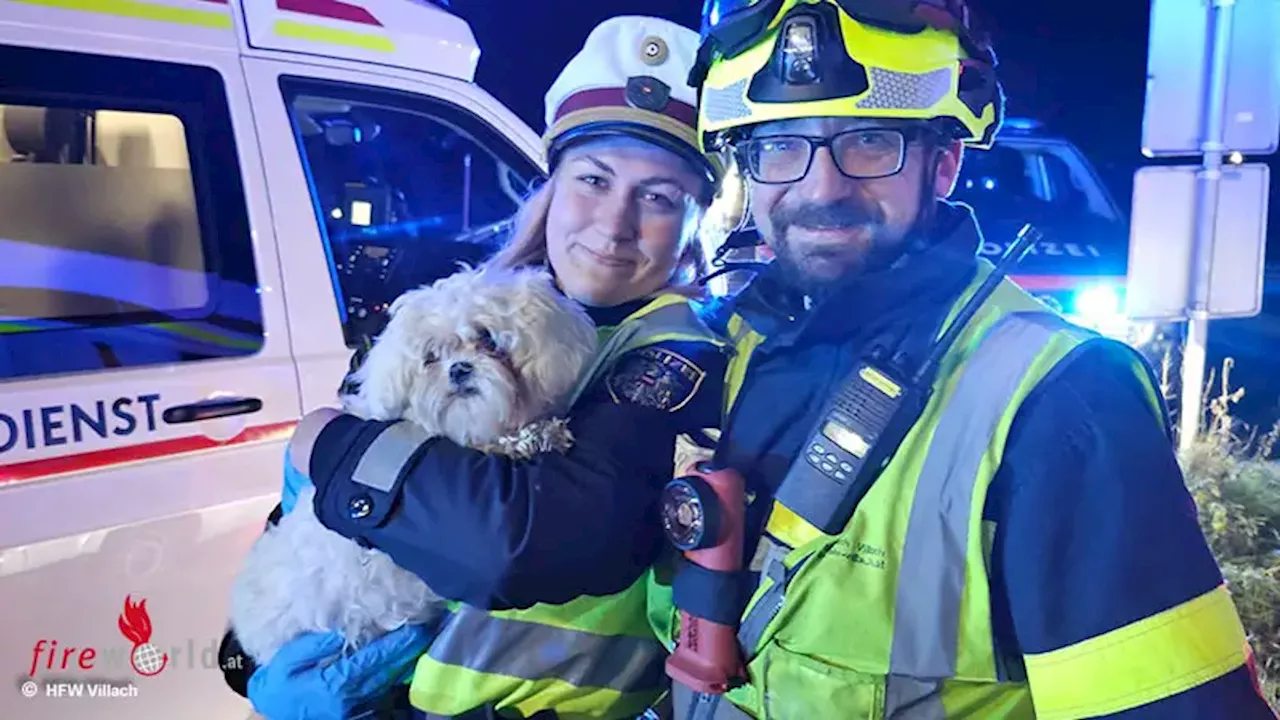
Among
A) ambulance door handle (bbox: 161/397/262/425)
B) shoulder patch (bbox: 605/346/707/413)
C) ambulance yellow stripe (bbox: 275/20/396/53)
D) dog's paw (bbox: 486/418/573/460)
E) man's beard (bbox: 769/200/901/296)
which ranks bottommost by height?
ambulance door handle (bbox: 161/397/262/425)

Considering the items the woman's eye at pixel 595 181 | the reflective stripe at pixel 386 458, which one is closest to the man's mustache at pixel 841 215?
the woman's eye at pixel 595 181

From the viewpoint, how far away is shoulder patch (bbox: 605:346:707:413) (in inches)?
61.3

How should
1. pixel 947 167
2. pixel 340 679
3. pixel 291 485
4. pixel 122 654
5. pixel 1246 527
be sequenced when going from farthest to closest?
pixel 1246 527 → pixel 122 654 → pixel 291 485 → pixel 340 679 → pixel 947 167

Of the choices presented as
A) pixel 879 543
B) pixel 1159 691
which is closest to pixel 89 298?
pixel 879 543

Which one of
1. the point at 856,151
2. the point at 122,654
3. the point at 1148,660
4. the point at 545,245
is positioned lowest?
the point at 122,654

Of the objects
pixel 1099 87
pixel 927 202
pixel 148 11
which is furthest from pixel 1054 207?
pixel 1099 87

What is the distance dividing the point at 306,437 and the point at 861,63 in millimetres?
1139

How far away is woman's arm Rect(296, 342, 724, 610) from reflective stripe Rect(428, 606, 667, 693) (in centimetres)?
11

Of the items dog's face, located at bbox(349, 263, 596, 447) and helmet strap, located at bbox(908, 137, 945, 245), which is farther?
dog's face, located at bbox(349, 263, 596, 447)

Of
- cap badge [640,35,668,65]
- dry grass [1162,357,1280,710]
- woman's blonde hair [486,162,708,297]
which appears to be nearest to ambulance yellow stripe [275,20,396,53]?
woman's blonde hair [486,162,708,297]

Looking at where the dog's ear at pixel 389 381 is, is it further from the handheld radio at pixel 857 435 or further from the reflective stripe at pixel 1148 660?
the reflective stripe at pixel 1148 660

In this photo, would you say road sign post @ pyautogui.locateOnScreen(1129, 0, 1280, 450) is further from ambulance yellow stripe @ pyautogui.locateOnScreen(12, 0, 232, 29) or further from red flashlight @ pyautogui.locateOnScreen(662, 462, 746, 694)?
ambulance yellow stripe @ pyautogui.locateOnScreen(12, 0, 232, 29)

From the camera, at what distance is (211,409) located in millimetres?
2490

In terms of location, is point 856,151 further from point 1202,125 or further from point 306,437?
point 1202,125
